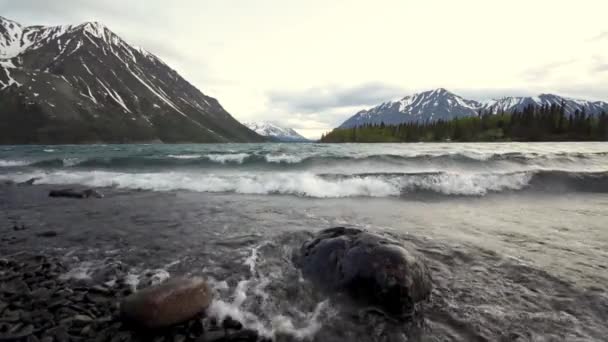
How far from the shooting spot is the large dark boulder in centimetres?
462

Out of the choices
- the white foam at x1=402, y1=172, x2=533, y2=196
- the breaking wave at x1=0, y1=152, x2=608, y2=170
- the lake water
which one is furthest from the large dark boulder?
the breaking wave at x1=0, y1=152, x2=608, y2=170

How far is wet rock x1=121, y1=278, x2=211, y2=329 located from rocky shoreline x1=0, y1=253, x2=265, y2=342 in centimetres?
9

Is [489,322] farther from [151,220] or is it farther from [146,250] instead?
[151,220]

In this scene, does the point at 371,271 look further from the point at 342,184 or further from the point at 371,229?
the point at 342,184

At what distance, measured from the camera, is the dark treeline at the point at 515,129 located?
4230 inches

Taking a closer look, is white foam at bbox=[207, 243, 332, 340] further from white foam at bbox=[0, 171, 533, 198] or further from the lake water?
white foam at bbox=[0, 171, 533, 198]

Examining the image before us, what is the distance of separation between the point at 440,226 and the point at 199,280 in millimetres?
7557

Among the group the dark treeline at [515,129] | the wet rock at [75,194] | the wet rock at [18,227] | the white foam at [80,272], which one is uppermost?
the dark treeline at [515,129]

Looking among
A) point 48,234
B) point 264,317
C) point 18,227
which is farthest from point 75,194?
point 264,317

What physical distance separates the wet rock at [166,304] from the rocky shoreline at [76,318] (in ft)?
0.31

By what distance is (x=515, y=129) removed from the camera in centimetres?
11294

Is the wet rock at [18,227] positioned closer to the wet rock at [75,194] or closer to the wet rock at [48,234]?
the wet rock at [48,234]

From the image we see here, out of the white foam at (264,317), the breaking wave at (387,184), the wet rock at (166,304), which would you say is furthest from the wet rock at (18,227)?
the breaking wave at (387,184)

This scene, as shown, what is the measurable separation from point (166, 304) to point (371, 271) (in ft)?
10.3
